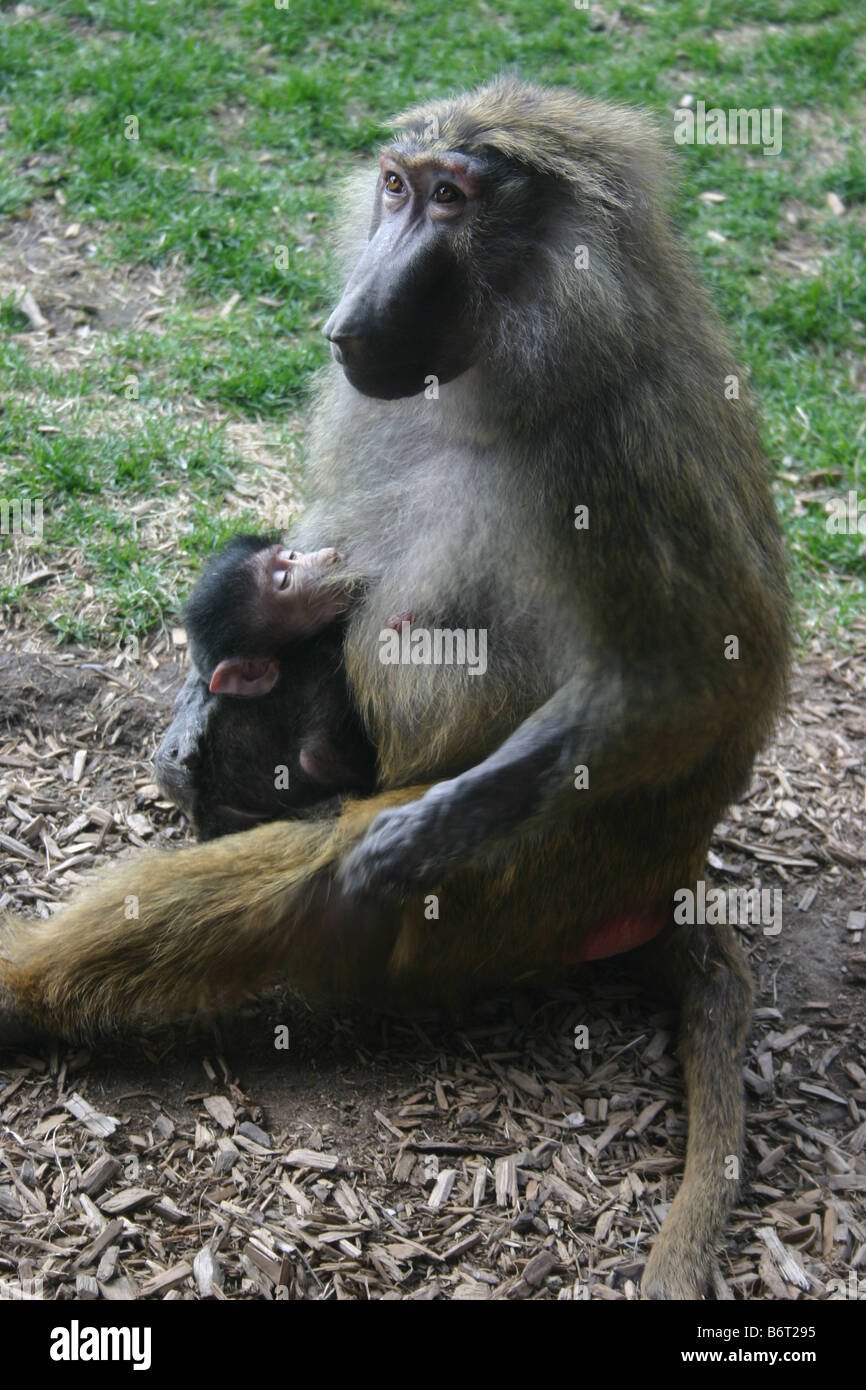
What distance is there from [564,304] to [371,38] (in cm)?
549

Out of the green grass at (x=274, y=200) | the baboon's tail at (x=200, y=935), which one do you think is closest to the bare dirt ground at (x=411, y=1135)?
the baboon's tail at (x=200, y=935)

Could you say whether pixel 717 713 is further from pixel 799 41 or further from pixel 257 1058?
pixel 799 41

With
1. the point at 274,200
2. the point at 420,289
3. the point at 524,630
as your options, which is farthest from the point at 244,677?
the point at 274,200

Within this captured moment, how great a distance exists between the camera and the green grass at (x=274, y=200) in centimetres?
537

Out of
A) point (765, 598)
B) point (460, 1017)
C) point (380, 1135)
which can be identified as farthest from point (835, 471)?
point (380, 1135)

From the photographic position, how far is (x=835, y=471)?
5.84 m

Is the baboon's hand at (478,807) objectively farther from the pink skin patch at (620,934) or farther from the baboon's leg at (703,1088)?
the baboon's leg at (703,1088)

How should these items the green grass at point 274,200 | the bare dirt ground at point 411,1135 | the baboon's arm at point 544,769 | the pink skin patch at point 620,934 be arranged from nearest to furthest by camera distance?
1. the baboon's arm at point 544,769
2. the bare dirt ground at point 411,1135
3. the pink skin patch at point 620,934
4. the green grass at point 274,200

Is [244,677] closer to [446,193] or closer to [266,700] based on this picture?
[266,700]

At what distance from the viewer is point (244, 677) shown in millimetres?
3959

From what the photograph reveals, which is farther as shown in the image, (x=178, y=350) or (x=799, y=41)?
(x=799, y=41)

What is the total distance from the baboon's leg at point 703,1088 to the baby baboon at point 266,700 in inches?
43.2

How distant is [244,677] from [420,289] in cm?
136

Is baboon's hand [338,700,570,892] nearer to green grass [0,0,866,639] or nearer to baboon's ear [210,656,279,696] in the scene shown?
baboon's ear [210,656,279,696]
